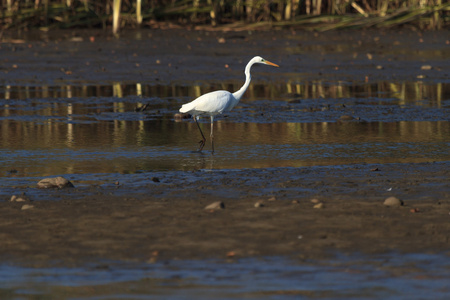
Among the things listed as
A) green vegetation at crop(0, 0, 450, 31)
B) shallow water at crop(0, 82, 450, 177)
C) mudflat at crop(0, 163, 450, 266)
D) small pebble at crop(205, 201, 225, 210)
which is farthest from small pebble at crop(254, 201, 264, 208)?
green vegetation at crop(0, 0, 450, 31)

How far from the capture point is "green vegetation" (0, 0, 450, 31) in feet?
84.6

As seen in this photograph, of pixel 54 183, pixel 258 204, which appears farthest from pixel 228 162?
pixel 258 204

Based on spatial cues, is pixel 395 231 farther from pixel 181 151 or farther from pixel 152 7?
pixel 152 7

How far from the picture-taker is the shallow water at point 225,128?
1009 centimetres

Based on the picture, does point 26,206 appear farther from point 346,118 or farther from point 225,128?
point 346,118

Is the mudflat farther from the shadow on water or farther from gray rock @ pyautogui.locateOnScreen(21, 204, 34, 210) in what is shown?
the shadow on water

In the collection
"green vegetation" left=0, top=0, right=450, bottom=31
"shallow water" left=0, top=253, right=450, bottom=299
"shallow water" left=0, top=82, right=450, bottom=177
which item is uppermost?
"green vegetation" left=0, top=0, right=450, bottom=31

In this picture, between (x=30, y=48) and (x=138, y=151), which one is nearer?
(x=138, y=151)

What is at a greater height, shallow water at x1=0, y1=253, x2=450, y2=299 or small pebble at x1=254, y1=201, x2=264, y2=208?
small pebble at x1=254, y1=201, x2=264, y2=208

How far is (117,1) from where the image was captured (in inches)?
935

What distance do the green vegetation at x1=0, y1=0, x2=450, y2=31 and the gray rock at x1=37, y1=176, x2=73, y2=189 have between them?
17.3m

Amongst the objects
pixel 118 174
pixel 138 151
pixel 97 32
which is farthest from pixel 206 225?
pixel 97 32

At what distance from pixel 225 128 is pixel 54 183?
4763 millimetres

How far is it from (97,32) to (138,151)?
16434 millimetres
